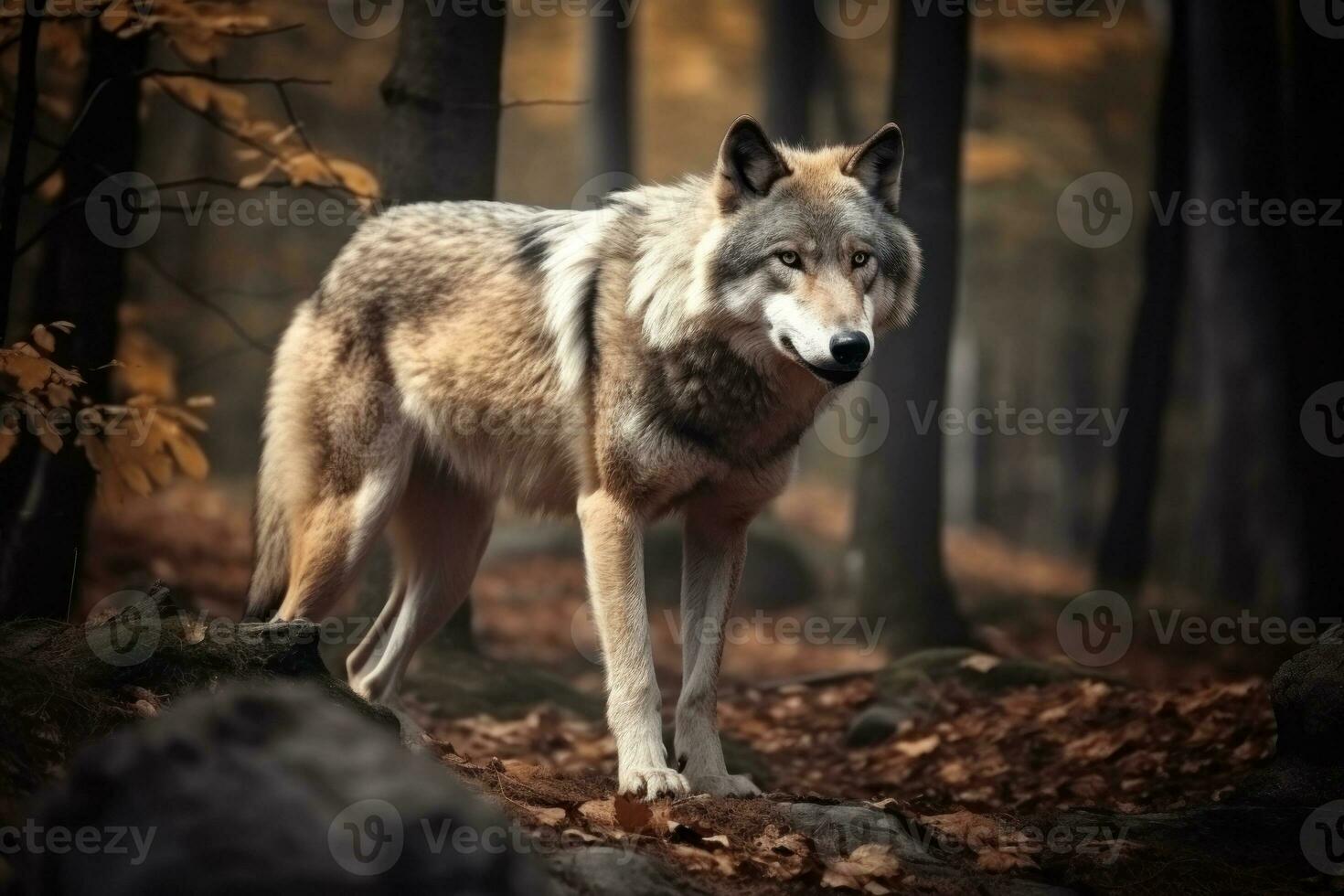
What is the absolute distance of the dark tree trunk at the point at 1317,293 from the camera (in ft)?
29.5

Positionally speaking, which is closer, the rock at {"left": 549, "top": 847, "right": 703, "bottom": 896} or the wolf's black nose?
the rock at {"left": 549, "top": 847, "right": 703, "bottom": 896}

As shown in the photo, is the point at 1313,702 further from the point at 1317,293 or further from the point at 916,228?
the point at 1317,293

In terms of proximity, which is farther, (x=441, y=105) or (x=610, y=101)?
(x=610, y=101)

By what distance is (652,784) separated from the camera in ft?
14.5

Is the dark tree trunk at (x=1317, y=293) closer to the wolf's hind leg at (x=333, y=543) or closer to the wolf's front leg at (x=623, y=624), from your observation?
the wolf's front leg at (x=623, y=624)

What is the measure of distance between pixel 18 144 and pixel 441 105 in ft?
8.34

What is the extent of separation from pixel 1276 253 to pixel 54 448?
30.1 ft

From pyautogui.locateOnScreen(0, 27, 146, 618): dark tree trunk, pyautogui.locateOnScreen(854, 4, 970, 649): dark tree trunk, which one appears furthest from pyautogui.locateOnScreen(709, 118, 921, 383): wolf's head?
pyautogui.locateOnScreen(854, 4, 970, 649): dark tree trunk

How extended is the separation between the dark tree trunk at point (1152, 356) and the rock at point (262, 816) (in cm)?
1155

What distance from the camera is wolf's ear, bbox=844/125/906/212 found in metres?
4.96

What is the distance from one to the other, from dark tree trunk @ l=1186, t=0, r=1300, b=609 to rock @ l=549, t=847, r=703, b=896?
737cm

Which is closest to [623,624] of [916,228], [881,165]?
[881,165]

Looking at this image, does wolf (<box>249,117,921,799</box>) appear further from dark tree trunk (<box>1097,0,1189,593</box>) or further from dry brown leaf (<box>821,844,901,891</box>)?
dark tree trunk (<box>1097,0,1189,593</box>)

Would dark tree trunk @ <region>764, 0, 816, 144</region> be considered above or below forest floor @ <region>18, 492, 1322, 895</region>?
above
